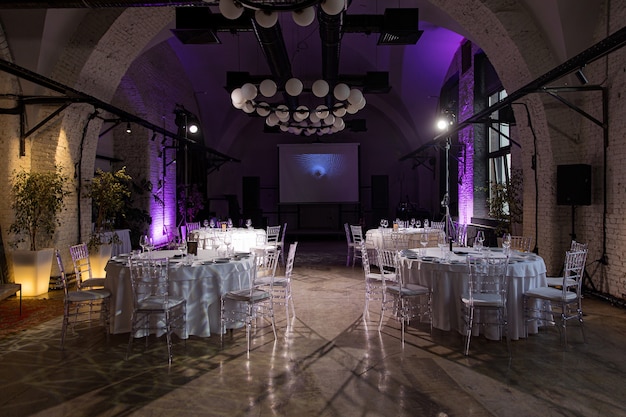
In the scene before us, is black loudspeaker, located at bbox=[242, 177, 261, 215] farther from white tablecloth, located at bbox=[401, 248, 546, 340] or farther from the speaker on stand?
white tablecloth, located at bbox=[401, 248, 546, 340]

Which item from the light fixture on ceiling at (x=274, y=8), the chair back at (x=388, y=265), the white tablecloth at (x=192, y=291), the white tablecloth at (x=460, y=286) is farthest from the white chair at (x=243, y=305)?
the light fixture on ceiling at (x=274, y=8)

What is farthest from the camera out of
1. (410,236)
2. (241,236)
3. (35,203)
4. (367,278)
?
(241,236)

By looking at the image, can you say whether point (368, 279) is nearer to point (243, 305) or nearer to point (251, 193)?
point (243, 305)

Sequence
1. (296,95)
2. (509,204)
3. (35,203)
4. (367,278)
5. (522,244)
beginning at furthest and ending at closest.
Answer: (509,204) < (296,95) < (522,244) < (35,203) < (367,278)

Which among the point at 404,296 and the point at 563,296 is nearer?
the point at 563,296

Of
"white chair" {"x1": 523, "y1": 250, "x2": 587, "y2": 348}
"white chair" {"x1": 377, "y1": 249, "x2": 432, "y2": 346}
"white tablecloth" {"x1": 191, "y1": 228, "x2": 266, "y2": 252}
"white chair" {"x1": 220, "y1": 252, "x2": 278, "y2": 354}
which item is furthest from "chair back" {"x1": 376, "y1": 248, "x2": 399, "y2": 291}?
"white tablecloth" {"x1": 191, "y1": 228, "x2": 266, "y2": 252}

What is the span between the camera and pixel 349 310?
222 inches

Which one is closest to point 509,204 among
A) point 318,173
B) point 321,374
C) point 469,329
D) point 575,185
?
point 575,185

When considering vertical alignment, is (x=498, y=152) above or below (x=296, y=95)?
below

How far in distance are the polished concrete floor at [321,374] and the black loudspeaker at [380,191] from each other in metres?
11.2

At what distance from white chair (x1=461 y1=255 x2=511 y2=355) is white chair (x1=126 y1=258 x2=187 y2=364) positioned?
115 inches

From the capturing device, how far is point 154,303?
4.09 meters

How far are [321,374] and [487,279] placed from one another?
7.10ft

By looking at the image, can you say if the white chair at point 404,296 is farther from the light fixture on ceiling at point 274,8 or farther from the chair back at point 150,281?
the light fixture on ceiling at point 274,8
